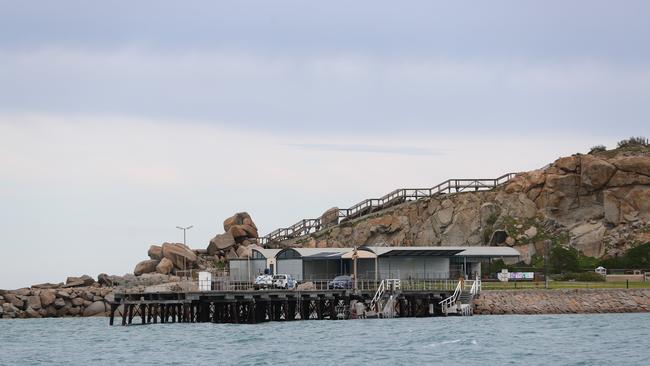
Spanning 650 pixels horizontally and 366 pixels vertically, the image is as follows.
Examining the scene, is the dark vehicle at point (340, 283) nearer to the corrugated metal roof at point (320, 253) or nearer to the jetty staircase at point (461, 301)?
the corrugated metal roof at point (320, 253)

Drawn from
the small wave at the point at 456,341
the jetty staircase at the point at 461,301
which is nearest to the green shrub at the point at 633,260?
the jetty staircase at the point at 461,301

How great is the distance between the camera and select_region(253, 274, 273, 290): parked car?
99.4 metres

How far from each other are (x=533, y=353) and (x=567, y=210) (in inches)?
2693

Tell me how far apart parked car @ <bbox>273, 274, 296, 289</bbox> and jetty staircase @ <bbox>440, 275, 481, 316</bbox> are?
39.4 ft

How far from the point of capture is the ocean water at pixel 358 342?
214 ft

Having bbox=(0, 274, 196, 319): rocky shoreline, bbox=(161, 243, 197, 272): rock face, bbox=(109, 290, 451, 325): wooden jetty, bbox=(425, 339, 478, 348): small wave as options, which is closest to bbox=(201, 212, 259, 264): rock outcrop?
bbox=(161, 243, 197, 272): rock face

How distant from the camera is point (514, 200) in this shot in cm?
13562

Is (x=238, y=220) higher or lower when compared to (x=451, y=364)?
higher

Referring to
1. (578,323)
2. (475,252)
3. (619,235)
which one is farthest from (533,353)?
(619,235)

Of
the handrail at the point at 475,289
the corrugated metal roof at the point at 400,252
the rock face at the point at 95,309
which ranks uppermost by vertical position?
the corrugated metal roof at the point at 400,252

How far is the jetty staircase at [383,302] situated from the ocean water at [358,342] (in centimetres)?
233

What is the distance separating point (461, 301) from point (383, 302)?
5780 mm

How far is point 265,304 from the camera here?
320 feet

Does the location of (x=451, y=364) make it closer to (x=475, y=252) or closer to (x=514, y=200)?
(x=475, y=252)
